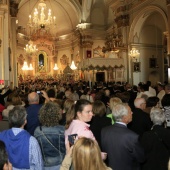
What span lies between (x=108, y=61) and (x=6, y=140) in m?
10.6

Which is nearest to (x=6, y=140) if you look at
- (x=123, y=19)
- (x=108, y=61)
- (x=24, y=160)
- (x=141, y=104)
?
(x=24, y=160)

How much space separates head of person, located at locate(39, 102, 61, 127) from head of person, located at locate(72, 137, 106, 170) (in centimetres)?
138

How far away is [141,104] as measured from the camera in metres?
4.88

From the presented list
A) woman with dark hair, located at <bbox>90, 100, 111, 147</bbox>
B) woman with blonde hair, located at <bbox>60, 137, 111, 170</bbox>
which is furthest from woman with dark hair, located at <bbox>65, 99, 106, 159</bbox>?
woman with blonde hair, located at <bbox>60, 137, 111, 170</bbox>

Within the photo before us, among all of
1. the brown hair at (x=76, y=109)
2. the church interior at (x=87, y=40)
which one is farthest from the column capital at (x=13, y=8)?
the brown hair at (x=76, y=109)

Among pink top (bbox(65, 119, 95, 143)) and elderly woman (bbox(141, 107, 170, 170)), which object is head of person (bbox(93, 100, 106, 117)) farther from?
elderly woman (bbox(141, 107, 170, 170))

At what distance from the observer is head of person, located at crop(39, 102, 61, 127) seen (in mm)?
3244

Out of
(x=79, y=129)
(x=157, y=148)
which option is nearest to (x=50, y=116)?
(x=79, y=129)

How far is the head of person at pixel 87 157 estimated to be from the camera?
1.86 metres

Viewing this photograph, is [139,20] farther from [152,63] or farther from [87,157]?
[87,157]

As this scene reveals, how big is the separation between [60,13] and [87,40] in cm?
573

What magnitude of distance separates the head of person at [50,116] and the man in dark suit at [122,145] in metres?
0.63

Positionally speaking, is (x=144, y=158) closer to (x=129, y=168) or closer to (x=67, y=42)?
(x=129, y=168)

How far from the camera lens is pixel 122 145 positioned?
294cm
